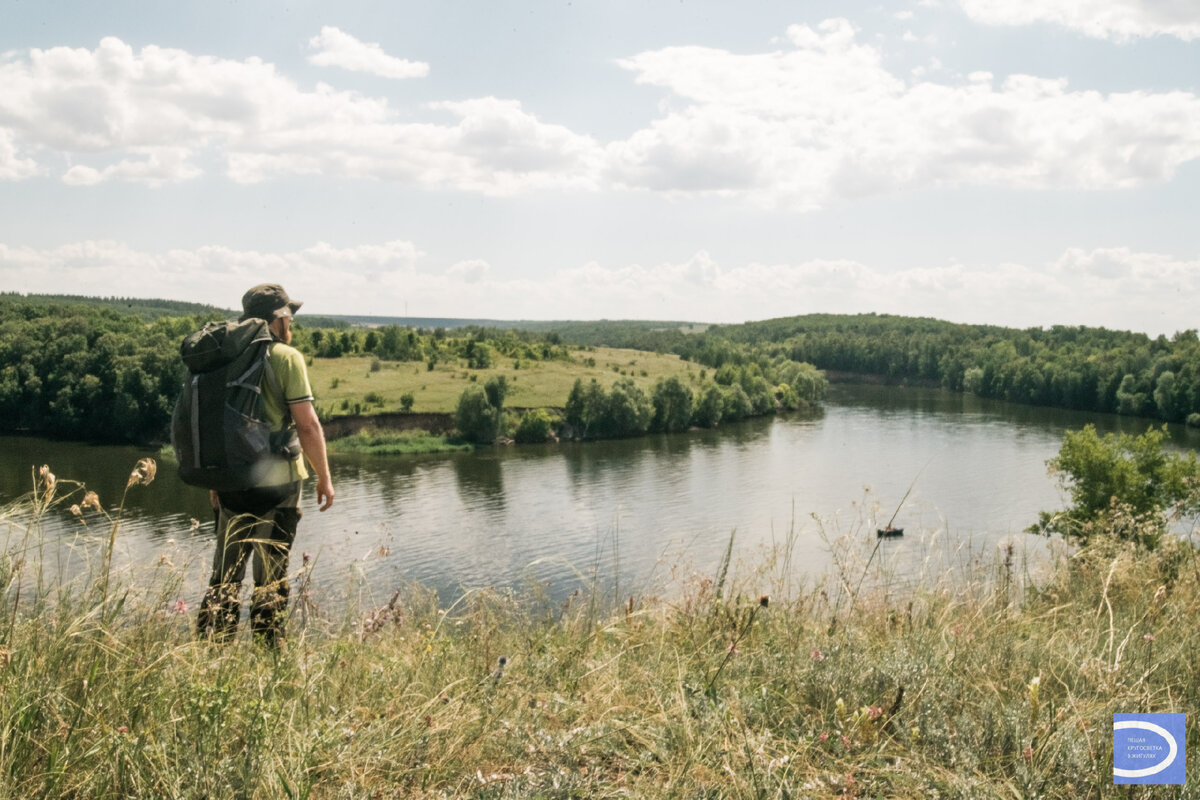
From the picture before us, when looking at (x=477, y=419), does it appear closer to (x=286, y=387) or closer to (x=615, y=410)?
(x=615, y=410)

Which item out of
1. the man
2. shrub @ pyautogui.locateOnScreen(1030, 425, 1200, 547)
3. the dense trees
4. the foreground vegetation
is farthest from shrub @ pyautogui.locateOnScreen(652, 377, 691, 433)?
the foreground vegetation

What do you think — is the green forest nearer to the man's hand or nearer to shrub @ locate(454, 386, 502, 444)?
shrub @ locate(454, 386, 502, 444)

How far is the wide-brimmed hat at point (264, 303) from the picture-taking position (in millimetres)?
3617

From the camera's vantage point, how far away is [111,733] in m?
1.88

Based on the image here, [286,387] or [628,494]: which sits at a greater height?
[286,387]

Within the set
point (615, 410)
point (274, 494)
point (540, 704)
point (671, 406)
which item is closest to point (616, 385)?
point (615, 410)

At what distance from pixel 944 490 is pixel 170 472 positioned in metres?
39.1

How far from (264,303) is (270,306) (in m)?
0.03

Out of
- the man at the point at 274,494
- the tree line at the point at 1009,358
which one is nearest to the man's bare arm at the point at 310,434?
the man at the point at 274,494

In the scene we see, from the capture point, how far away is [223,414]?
3293 millimetres

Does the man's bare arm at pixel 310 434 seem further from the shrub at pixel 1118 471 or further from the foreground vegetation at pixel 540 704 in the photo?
the shrub at pixel 1118 471

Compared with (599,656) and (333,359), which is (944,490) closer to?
(599,656)

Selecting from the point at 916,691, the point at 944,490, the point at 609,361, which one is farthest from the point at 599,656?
the point at 609,361

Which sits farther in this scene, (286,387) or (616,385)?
(616,385)
